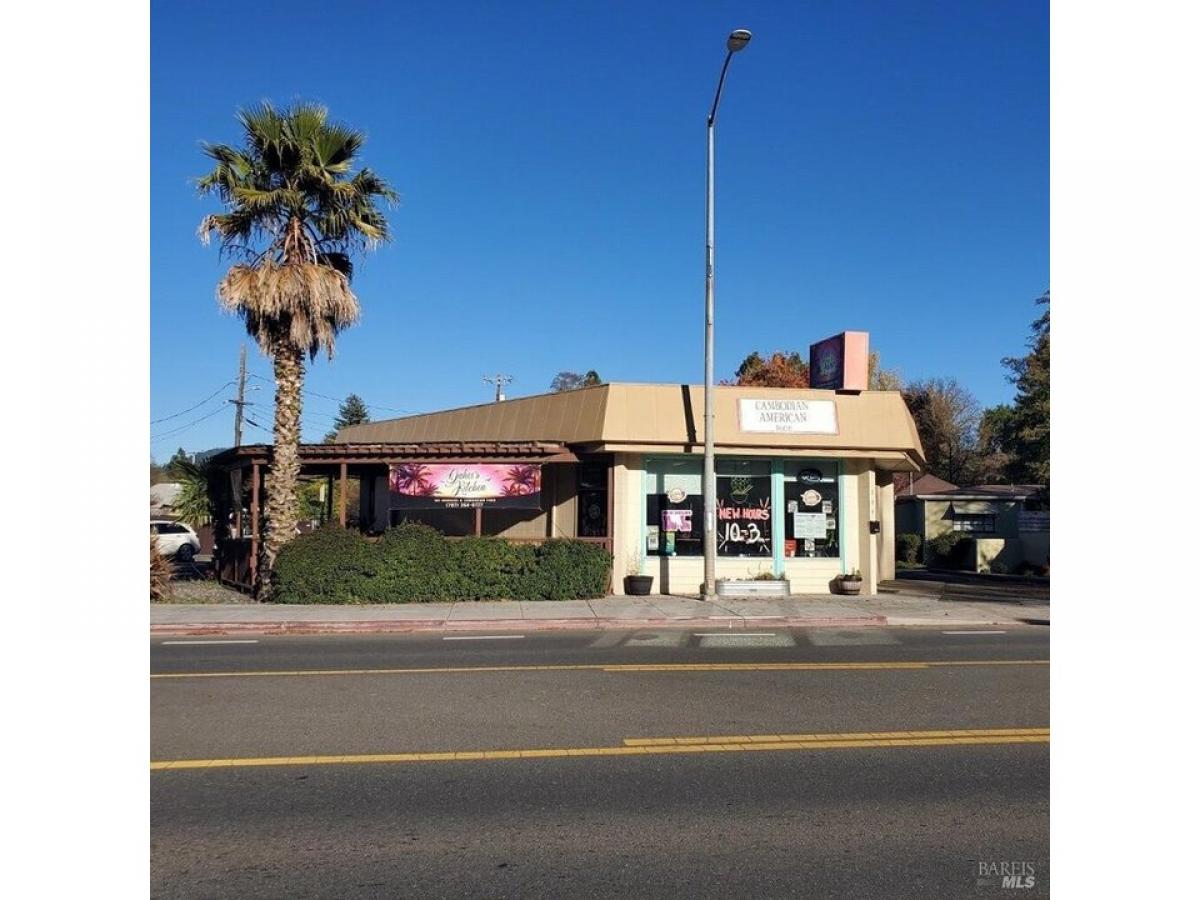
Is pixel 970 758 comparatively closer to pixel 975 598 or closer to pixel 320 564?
pixel 320 564

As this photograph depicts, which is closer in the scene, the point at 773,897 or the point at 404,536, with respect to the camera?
the point at 773,897

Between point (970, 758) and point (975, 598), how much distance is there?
47.8 feet

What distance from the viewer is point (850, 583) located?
780 inches

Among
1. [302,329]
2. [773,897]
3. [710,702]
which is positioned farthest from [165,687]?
[302,329]

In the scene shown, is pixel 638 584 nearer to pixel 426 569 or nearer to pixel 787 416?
pixel 426 569

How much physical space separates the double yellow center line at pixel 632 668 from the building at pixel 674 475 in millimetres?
8517

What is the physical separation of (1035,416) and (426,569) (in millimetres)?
23841

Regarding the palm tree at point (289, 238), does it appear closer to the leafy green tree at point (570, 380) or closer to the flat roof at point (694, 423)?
the flat roof at point (694, 423)

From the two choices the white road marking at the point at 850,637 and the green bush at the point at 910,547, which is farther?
the green bush at the point at 910,547

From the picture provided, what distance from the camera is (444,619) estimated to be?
50.0ft

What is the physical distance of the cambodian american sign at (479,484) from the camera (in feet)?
63.2

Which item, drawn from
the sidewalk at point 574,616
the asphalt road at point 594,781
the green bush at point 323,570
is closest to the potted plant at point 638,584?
the sidewalk at point 574,616

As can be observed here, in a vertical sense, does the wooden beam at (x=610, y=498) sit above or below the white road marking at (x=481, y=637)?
above
